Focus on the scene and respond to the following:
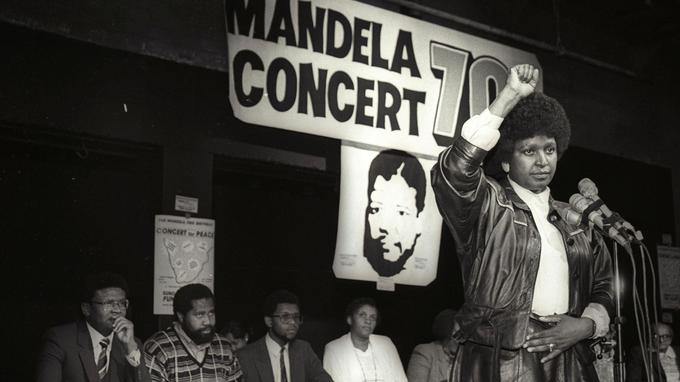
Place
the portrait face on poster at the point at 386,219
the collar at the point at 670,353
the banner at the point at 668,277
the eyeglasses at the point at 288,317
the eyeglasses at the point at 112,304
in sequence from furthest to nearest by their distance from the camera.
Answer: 1. the banner at the point at 668,277
2. the collar at the point at 670,353
3. the eyeglasses at the point at 288,317
4. the portrait face on poster at the point at 386,219
5. the eyeglasses at the point at 112,304

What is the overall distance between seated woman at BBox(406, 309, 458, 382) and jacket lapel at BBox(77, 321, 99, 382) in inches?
97.5

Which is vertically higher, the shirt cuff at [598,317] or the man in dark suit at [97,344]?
the shirt cuff at [598,317]

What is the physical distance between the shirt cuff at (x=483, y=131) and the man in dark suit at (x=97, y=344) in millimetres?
2947

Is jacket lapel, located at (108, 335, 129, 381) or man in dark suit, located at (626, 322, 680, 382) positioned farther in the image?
man in dark suit, located at (626, 322, 680, 382)

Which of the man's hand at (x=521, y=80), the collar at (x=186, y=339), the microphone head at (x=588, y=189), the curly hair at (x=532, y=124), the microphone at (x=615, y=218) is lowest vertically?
the collar at (x=186, y=339)

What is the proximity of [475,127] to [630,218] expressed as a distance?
619 cm

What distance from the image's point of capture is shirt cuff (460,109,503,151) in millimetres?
2664

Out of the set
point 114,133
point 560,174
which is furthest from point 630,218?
point 114,133

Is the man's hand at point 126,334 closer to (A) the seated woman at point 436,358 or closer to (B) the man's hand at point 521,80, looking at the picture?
(A) the seated woman at point 436,358

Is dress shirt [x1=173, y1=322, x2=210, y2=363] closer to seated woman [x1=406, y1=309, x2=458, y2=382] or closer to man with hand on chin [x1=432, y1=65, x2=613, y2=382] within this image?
seated woman [x1=406, y1=309, x2=458, y2=382]

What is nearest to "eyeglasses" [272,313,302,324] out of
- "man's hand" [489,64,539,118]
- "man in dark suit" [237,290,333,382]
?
"man in dark suit" [237,290,333,382]

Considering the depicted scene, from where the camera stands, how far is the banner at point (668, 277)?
323 inches

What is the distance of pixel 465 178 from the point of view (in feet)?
8.77

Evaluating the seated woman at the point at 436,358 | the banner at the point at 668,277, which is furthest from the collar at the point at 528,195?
the banner at the point at 668,277
